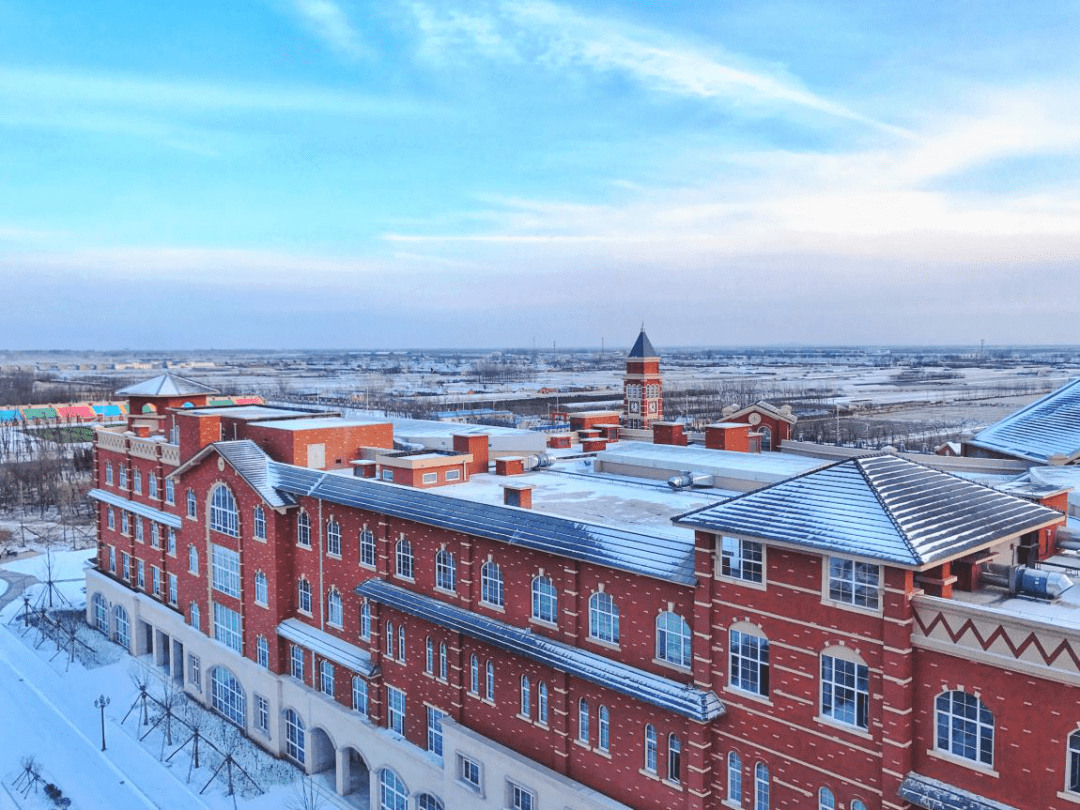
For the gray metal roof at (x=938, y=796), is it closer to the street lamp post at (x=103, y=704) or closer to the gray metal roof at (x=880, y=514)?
the gray metal roof at (x=880, y=514)

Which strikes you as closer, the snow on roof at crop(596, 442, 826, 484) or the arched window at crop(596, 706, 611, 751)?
the arched window at crop(596, 706, 611, 751)

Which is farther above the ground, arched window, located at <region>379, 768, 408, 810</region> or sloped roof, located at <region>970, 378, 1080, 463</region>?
sloped roof, located at <region>970, 378, 1080, 463</region>

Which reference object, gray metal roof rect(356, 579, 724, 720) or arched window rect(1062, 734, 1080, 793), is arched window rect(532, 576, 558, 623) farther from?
arched window rect(1062, 734, 1080, 793)

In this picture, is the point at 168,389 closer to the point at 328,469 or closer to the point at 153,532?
the point at 153,532

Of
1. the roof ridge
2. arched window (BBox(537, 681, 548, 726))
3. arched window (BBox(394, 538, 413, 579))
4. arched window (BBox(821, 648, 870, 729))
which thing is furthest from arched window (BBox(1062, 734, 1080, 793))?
arched window (BBox(394, 538, 413, 579))

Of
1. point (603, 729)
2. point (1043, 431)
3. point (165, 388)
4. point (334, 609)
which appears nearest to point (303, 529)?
point (334, 609)

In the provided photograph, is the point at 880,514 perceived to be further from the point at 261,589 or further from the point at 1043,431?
the point at 261,589

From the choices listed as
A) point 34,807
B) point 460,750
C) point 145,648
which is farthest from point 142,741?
point 460,750

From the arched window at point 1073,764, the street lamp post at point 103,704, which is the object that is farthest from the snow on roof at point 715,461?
the street lamp post at point 103,704
